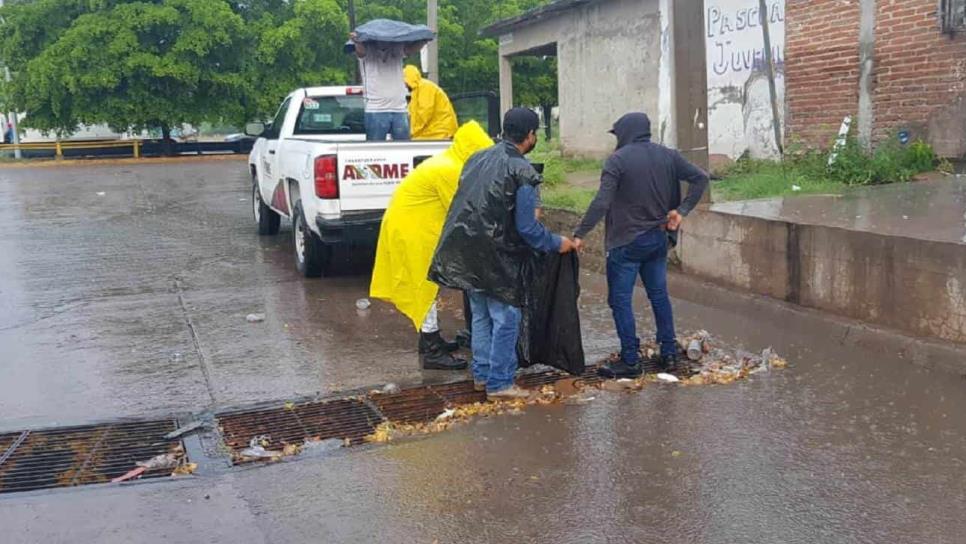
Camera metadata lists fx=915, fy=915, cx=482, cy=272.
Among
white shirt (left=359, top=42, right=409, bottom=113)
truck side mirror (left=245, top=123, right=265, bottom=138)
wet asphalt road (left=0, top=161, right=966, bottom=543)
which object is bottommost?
wet asphalt road (left=0, top=161, right=966, bottom=543)

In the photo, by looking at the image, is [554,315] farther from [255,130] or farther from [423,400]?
[255,130]

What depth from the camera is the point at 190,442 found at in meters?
4.93

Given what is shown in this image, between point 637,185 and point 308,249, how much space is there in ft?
14.8

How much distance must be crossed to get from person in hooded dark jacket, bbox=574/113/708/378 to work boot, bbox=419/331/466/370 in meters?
1.01

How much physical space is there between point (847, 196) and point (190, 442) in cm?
649

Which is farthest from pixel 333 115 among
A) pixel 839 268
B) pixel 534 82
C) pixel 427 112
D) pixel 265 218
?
pixel 534 82

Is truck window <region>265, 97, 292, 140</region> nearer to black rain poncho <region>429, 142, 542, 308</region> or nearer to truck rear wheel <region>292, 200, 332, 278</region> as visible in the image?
truck rear wheel <region>292, 200, 332, 278</region>

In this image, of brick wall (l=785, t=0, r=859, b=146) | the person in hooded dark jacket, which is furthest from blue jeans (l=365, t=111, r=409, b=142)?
brick wall (l=785, t=0, r=859, b=146)

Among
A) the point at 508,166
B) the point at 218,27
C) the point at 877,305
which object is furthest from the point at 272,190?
the point at 218,27

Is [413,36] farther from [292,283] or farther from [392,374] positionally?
[392,374]

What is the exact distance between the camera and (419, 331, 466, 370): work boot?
618cm

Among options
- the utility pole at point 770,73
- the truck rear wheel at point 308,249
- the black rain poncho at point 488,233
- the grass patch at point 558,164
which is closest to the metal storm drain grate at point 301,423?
the black rain poncho at point 488,233

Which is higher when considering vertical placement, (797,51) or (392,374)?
(797,51)

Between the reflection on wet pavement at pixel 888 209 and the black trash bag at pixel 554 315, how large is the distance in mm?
2474
